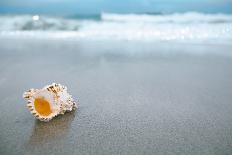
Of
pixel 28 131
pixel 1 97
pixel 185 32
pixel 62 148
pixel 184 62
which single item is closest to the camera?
pixel 62 148

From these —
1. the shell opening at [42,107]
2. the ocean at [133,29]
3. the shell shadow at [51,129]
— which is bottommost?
the shell shadow at [51,129]

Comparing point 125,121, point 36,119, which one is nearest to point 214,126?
point 125,121

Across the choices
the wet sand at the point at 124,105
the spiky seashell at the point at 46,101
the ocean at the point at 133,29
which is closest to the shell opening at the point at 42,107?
the spiky seashell at the point at 46,101

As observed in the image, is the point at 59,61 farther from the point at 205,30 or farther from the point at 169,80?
the point at 205,30

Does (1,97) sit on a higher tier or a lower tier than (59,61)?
lower

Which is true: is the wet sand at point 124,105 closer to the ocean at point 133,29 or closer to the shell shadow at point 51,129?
the shell shadow at point 51,129

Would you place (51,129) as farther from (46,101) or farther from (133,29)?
(133,29)
